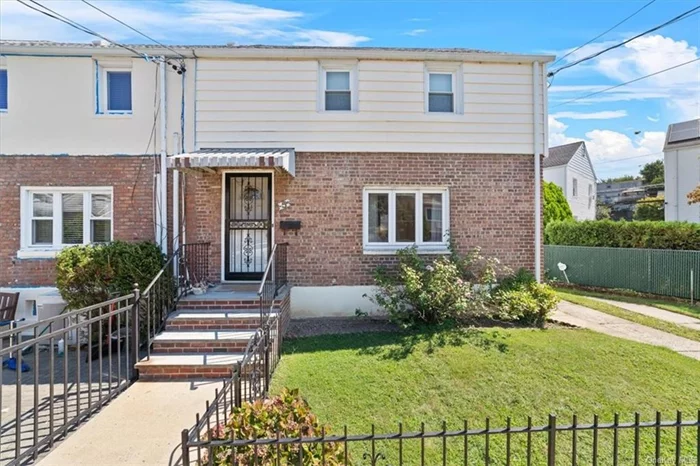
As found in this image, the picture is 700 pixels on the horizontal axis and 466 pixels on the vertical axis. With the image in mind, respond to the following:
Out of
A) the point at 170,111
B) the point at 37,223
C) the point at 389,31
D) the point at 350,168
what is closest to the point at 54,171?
the point at 37,223

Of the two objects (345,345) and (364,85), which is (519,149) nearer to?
(364,85)

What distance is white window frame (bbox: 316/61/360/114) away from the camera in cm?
874

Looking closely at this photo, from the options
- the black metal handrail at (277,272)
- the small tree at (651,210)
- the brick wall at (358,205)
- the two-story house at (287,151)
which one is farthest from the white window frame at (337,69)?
the small tree at (651,210)

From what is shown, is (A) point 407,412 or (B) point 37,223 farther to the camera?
(B) point 37,223

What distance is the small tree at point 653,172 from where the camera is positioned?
48.8 m

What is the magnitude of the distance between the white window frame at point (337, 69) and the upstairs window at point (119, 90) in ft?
13.7

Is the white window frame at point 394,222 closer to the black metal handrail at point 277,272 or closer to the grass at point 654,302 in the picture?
the black metal handrail at point 277,272

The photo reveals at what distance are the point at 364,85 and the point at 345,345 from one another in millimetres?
5512

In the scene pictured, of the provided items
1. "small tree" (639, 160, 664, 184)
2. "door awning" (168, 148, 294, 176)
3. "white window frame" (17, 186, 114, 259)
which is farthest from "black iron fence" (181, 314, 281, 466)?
"small tree" (639, 160, 664, 184)

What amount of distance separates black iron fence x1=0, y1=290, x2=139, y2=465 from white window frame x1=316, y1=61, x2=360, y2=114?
5441mm

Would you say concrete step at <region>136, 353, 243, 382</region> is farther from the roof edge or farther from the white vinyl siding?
the roof edge

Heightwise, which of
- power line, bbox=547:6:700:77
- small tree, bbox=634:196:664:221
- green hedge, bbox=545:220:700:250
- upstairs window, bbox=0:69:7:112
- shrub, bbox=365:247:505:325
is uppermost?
power line, bbox=547:6:700:77

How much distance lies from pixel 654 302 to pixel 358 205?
9344 millimetres

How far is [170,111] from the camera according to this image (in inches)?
338
